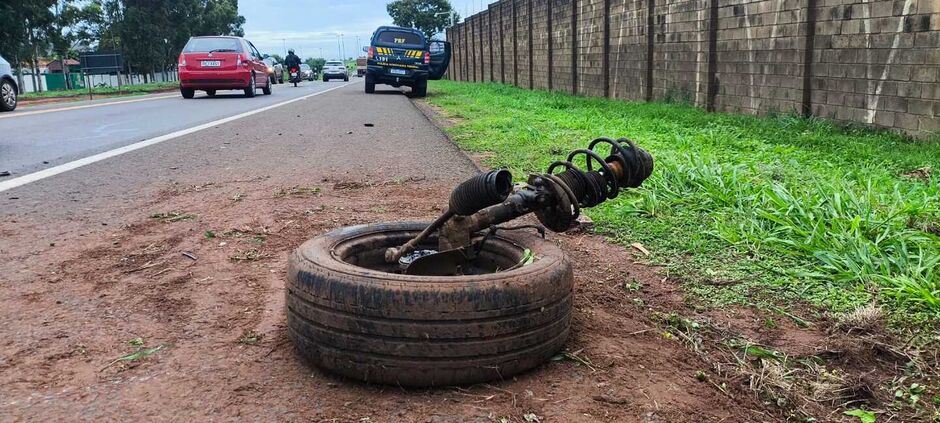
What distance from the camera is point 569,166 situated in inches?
106

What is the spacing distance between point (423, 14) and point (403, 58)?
182ft

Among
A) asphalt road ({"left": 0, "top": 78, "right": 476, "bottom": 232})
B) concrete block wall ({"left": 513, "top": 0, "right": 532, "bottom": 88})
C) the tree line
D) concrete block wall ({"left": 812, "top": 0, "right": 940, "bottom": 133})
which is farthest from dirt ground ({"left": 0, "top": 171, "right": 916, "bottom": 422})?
the tree line

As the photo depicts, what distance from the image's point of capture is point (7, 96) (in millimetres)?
14234

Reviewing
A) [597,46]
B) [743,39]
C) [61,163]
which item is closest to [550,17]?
[597,46]

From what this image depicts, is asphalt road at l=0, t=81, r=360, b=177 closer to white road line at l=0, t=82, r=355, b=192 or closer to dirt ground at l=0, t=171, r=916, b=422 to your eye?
white road line at l=0, t=82, r=355, b=192

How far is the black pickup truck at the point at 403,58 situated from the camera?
2112cm

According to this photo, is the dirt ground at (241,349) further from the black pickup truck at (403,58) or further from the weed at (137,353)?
the black pickup truck at (403,58)

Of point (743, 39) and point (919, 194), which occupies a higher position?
point (743, 39)

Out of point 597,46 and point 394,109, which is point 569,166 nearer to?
point 394,109

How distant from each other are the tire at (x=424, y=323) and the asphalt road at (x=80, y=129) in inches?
200

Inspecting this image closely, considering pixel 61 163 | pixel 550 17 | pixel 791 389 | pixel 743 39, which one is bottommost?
pixel 791 389

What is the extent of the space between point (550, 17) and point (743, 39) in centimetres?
1071

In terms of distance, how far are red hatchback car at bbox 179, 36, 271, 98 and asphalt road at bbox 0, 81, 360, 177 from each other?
10.9 feet

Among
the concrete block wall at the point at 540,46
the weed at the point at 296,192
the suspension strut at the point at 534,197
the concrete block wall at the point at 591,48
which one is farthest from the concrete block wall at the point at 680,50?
the suspension strut at the point at 534,197
